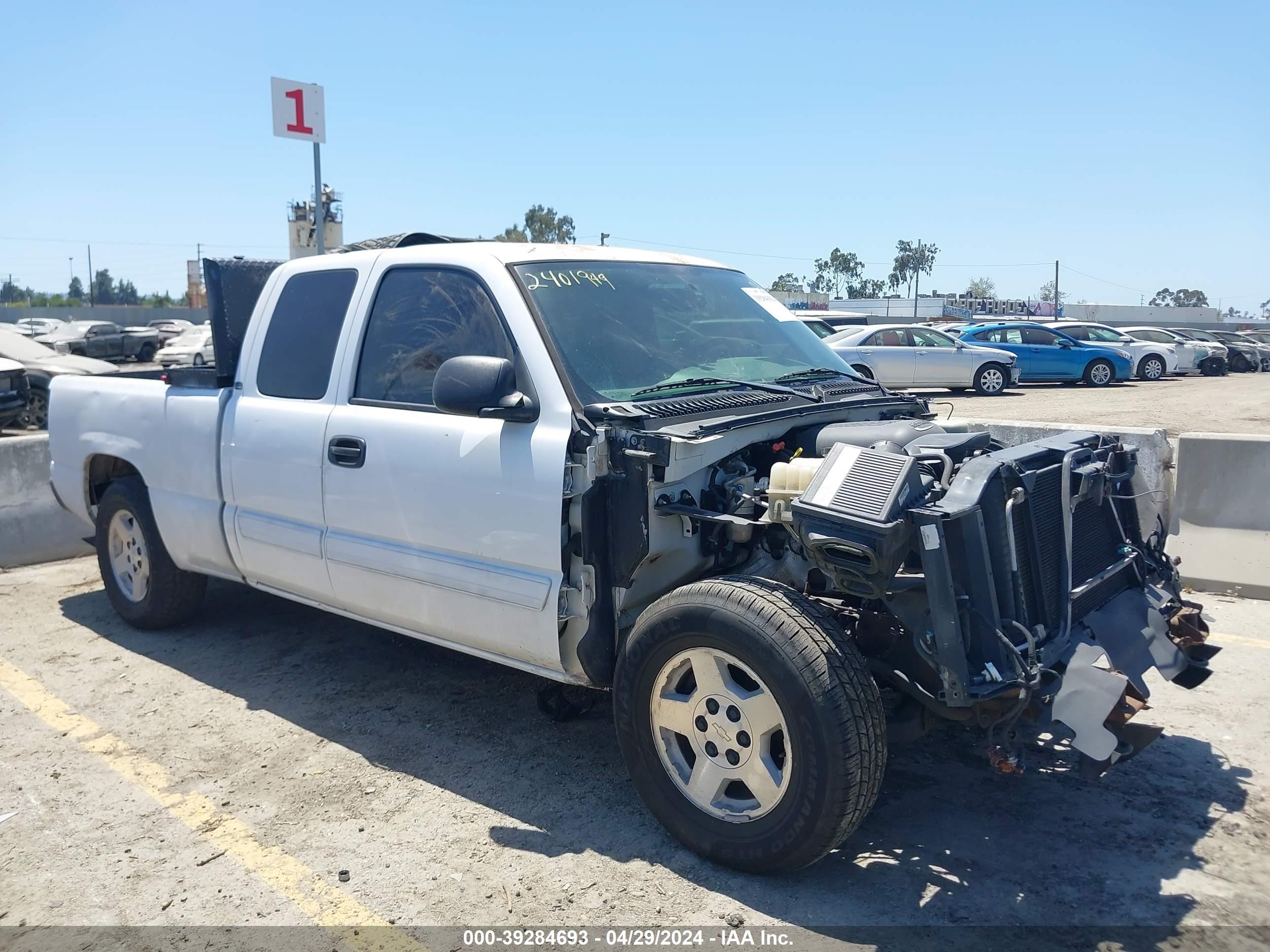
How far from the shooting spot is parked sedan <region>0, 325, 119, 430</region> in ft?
51.4

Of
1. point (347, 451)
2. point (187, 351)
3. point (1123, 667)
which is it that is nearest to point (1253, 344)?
point (187, 351)

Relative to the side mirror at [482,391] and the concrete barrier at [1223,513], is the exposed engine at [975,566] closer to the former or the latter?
the side mirror at [482,391]

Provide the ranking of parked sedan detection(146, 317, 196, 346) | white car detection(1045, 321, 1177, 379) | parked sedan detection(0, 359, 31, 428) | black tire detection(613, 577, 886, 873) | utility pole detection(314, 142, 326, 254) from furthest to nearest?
parked sedan detection(146, 317, 196, 346) < white car detection(1045, 321, 1177, 379) < parked sedan detection(0, 359, 31, 428) < utility pole detection(314, 142, 326, 254) < black tire detection(613, 577, 886, 873)

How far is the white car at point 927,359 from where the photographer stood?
68.1ft

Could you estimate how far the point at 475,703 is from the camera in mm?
4785

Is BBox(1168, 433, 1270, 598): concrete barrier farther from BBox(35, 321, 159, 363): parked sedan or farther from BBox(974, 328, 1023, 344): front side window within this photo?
BBox(35, 321, 159, 363): parked sedan

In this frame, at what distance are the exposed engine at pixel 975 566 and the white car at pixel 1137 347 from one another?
23.9 m

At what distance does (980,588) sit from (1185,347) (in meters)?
29.6

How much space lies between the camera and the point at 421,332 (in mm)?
4223

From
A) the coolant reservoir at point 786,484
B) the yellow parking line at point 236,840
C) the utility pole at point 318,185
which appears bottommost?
the yellow parking line at point 236,840

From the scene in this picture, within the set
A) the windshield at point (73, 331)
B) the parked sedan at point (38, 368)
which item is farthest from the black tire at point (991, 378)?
the windshield at point (73, 331)

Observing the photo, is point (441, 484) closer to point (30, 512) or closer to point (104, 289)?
point (30, 512)

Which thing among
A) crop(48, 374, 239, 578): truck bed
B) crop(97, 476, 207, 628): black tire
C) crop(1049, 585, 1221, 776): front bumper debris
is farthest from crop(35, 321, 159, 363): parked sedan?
crop(1049, 585, 1221, 776): front bumper debris

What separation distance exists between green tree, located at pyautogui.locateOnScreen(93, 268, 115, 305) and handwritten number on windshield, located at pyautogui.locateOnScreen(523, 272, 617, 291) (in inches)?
4882
